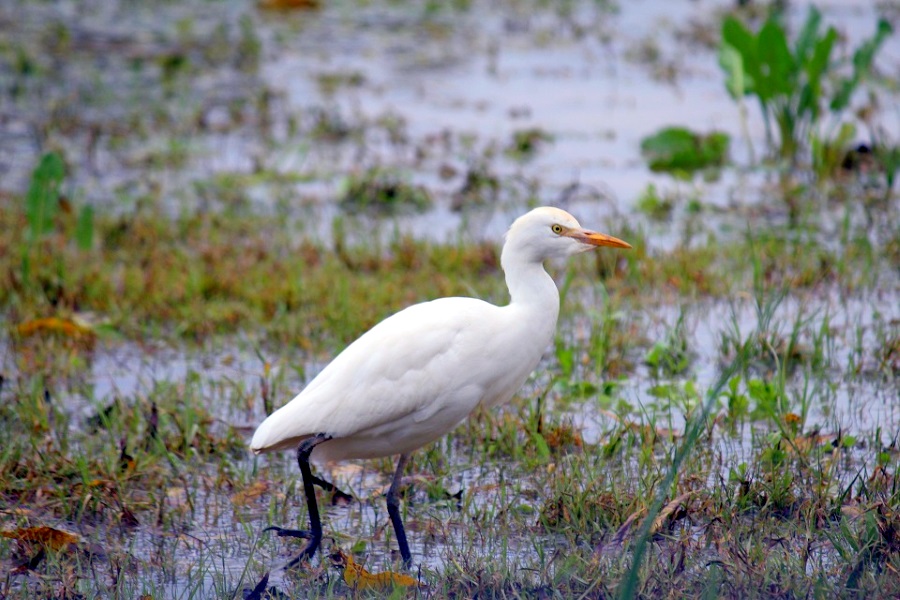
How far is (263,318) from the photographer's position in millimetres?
6156

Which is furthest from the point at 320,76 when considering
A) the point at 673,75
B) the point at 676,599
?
the point at 676,599

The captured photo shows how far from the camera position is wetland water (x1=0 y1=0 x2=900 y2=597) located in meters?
4.38

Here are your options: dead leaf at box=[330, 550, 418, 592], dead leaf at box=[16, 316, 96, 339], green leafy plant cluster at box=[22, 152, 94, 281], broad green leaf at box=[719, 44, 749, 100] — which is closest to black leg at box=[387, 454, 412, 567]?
dead leaf at box=[330, 550, 418, 592]

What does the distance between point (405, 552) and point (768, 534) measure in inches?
45.2

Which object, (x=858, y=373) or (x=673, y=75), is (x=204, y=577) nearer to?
(x=858, y=373)

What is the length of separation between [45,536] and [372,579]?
1.07 m

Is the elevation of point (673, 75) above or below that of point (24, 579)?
above

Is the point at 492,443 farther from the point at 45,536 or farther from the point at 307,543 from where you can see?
the point at 45,536

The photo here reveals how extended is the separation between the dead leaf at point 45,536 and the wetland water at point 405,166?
0.19 m

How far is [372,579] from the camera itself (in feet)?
12.0

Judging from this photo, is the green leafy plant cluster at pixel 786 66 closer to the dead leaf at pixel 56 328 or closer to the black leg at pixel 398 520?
the dead leaf at pixel 56 328

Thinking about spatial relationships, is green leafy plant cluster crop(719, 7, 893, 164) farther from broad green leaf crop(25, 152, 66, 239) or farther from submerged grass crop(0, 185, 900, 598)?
broad green leaf crop(25, 152, 66, 239)

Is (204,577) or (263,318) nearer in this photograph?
(204,577)

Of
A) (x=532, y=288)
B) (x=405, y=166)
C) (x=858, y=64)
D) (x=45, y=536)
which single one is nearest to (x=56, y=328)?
(x=45, y=536)
